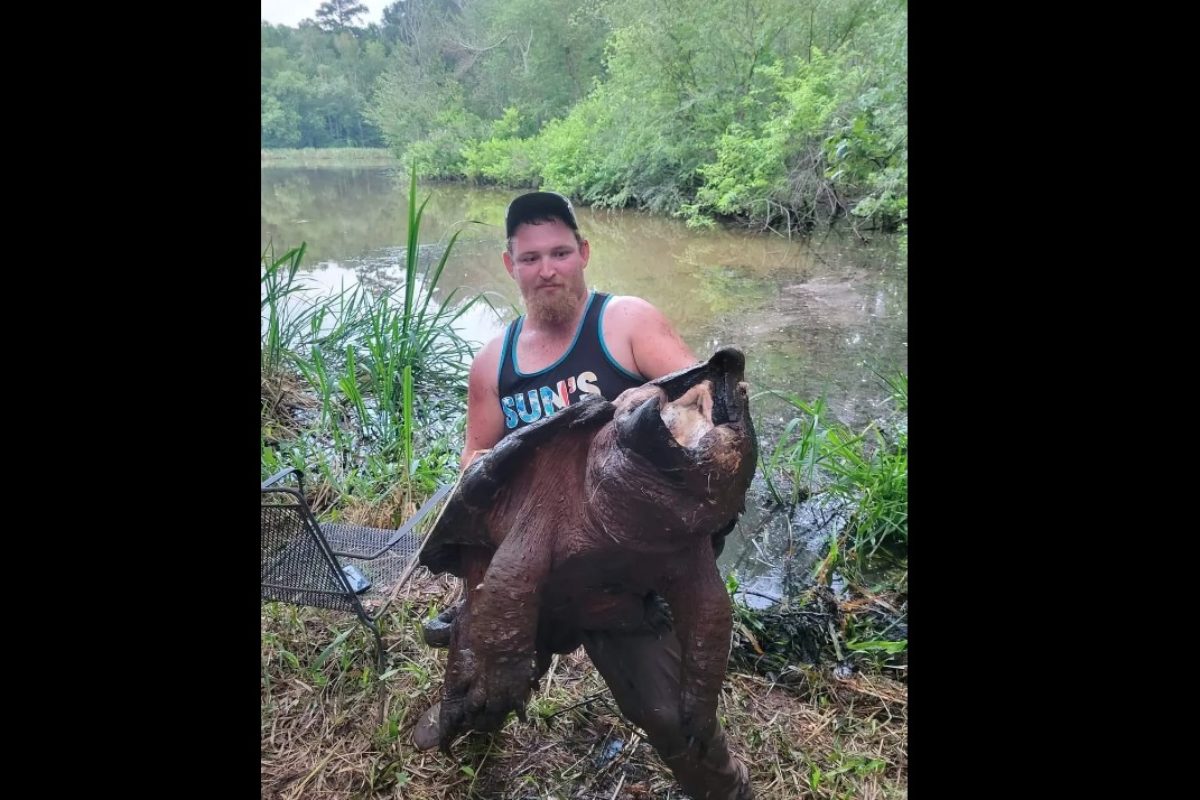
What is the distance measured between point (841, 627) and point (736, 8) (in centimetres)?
129

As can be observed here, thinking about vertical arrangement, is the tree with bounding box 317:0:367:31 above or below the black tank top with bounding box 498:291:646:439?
above

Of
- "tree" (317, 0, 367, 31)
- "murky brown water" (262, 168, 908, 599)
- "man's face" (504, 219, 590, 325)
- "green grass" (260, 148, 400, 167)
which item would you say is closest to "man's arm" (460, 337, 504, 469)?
"man's face" (504, 219, 590, 325)

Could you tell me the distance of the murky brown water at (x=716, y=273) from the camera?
1.50 metres

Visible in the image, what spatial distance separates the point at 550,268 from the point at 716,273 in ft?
2.24

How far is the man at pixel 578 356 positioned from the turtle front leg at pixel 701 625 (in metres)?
0.09

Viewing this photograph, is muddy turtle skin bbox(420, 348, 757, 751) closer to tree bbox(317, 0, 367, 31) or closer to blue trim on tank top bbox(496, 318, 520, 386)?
blue trim on tank top bbox(496, 318, 520, 386)

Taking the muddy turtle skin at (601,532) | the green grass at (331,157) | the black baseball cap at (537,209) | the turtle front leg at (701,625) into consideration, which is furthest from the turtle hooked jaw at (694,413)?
the green grass at (331,157)

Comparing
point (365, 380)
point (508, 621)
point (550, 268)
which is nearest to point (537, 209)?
point (550, 268)

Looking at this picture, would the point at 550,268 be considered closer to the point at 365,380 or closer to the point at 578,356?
the point at 578,356

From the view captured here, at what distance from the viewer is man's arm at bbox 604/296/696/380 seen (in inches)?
41.3

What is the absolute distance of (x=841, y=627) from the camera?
137cm

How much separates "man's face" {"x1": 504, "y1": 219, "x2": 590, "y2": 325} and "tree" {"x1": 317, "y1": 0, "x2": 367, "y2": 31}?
75 centimetres
